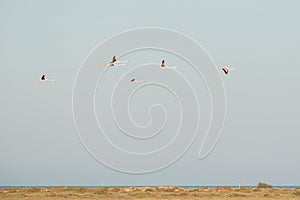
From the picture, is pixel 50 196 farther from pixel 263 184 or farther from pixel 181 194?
pixel 263 184

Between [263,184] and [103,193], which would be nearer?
[103,193]

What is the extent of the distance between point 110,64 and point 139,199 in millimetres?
20982

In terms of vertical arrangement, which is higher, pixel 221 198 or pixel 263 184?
pixel 263 184

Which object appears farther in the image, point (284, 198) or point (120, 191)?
point (120, 191)

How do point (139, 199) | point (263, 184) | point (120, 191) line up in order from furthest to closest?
1. point (263, 184)
2. point (120, 191)
3. point (139, 199)

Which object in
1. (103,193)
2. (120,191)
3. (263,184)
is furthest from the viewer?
(263,184)

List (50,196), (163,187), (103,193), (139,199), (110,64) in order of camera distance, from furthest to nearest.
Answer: (163,187)
(103,193)
(50,196)
(139,199)
(110,64)

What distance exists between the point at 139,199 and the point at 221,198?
9.11 metres

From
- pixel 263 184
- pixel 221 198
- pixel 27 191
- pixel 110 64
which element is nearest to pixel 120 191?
pixel 27 191

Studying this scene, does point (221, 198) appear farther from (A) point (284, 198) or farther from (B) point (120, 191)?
(B) point (120, 191)

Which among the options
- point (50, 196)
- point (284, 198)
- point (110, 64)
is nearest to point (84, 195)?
point (50, 196)

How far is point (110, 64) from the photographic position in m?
51.5

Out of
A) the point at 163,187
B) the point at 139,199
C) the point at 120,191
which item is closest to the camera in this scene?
the point at 139,199

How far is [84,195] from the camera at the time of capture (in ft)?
244
